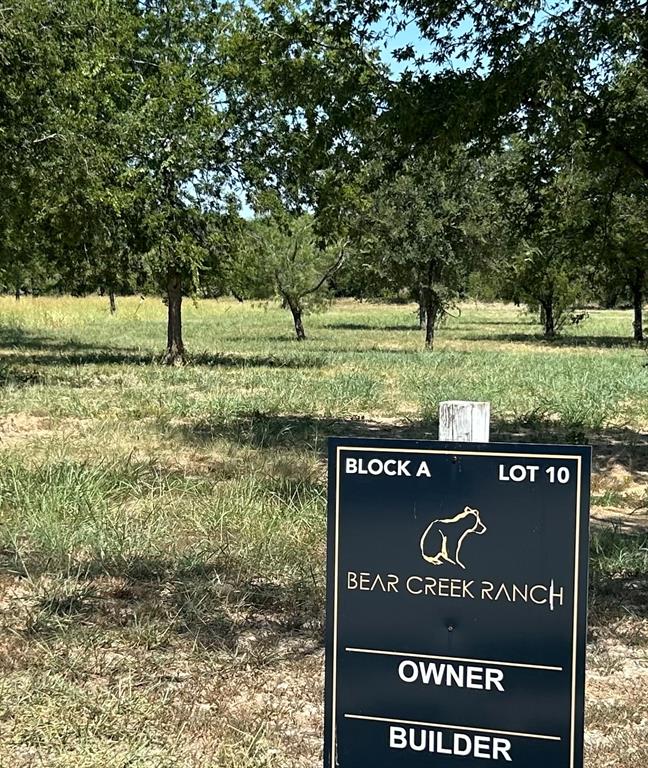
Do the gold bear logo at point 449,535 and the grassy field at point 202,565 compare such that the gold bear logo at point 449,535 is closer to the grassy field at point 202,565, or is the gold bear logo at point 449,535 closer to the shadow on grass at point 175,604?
the grassy field at point 202,565

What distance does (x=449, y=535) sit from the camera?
8.20 ft

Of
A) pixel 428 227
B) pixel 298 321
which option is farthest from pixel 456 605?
pixel 298 321

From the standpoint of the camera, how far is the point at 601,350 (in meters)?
31.3

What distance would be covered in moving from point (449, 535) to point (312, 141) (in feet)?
26.4

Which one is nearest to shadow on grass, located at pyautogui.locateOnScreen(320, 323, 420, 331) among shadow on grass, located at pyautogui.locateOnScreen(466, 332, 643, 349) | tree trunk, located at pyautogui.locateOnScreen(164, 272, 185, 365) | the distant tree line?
shadow on grass, located at pyautogui.locateOnScreen(466, 332, 643, 349)

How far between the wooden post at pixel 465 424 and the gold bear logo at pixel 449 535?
0.64 feet

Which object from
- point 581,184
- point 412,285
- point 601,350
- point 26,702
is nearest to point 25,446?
point 26,702

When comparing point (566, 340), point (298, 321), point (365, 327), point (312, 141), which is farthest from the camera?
point (365, 327)

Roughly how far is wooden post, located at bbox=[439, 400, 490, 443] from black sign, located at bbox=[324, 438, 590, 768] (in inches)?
3.0

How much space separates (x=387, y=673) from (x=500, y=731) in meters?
0.32

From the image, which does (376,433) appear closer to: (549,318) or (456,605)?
→ (456,605)

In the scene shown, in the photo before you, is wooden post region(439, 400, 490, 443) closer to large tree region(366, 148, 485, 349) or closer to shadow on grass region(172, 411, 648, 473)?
shadow on grass region(172, 411, 648, 473)

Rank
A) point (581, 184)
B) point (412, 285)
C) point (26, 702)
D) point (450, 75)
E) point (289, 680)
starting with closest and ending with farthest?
1. point (26, 702)
2. point (289, 680)
3. point (450, 75)
4. point (581, 184)
5. point (412, 285)

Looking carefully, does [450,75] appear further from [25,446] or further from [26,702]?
[26,702]
